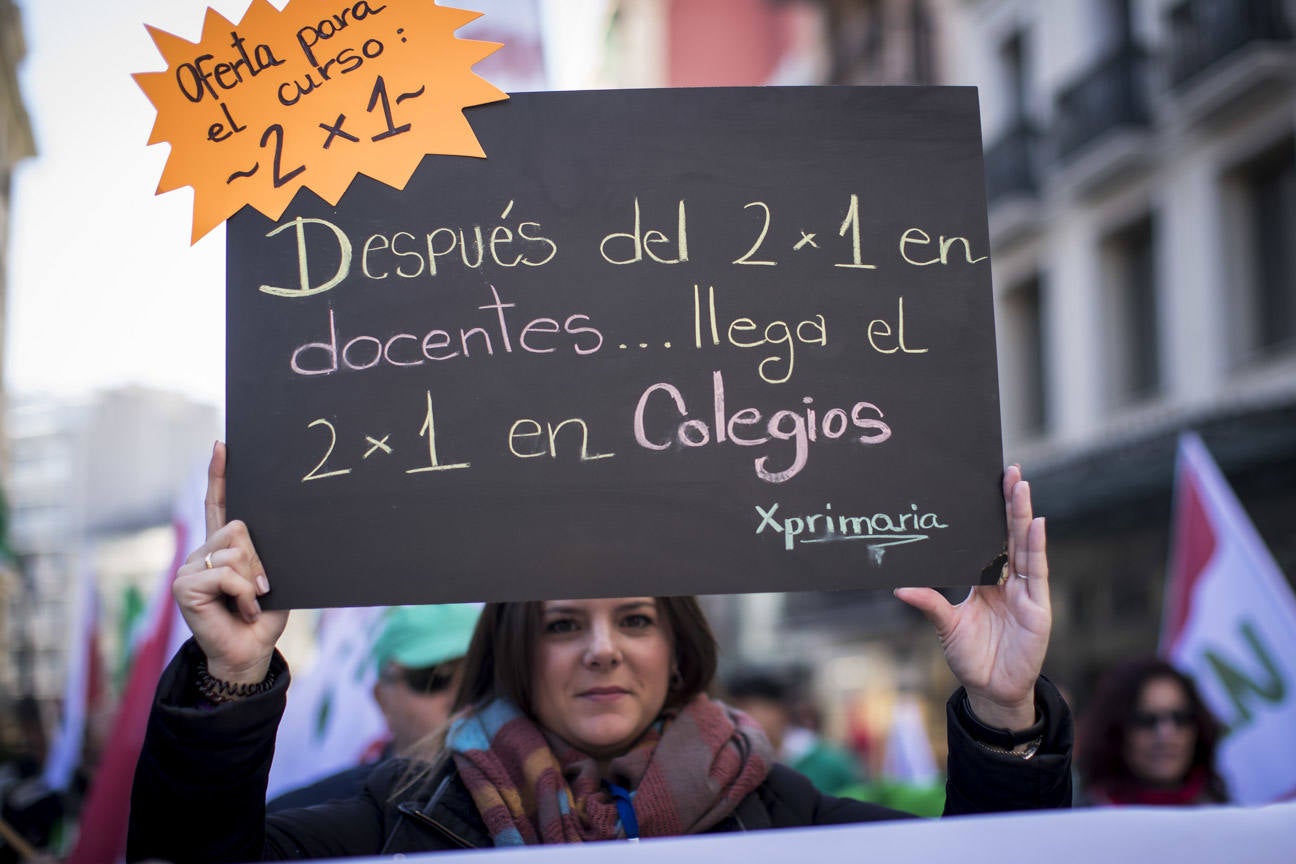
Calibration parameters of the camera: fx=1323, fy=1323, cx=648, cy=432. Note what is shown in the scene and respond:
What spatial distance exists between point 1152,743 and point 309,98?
2.92 metres

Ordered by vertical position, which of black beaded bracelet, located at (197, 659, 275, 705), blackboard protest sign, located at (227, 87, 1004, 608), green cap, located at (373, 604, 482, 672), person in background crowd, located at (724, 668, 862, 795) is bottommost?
person in background crowd, located at (724, 668, 862, 795)

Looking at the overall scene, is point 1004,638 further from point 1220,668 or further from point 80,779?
point 80,779

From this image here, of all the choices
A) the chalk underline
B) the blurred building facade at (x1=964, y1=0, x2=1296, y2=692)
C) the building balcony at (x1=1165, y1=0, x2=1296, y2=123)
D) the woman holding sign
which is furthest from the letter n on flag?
the building balcony at (x1=1165, y1=0, x2=1296, y2=123)

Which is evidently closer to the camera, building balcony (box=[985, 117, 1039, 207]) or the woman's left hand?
the woman's left hand

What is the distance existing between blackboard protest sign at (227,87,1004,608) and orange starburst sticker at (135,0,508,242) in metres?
0.04

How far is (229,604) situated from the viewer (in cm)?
194

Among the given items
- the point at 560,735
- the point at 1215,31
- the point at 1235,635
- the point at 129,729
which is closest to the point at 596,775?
the point at 560,735

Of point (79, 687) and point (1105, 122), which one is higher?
point (1105, 122)

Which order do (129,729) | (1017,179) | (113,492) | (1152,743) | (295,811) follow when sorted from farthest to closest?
(113,492) < (1017,179) < (129,729) < (1152,743) < (295,811)

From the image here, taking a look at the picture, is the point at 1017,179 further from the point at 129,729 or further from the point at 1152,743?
the point at 129,729

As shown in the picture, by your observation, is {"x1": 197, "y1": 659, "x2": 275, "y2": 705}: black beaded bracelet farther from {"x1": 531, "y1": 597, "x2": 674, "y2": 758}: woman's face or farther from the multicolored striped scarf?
{"x1": 531, "y1": 597, "x2": 674, "y2": 758}: woman's face

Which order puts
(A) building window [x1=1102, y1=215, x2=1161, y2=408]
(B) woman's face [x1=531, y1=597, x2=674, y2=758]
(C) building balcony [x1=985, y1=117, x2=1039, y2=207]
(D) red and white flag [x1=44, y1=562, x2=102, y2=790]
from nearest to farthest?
(B) woman's face [x1=531, y1=597, x2=674, y2=758], (D) red and white flag [x1=44, y1=562, x2=102, y2=790], (A) building window [x1=1102, y1=215, x2=1161, y2=408], (C) building balcony [x1=985, y1=117, x2=1039, y2=207]

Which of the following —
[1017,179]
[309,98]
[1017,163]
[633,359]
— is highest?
[1017,163]

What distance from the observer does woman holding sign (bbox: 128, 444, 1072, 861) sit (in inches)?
74.7
